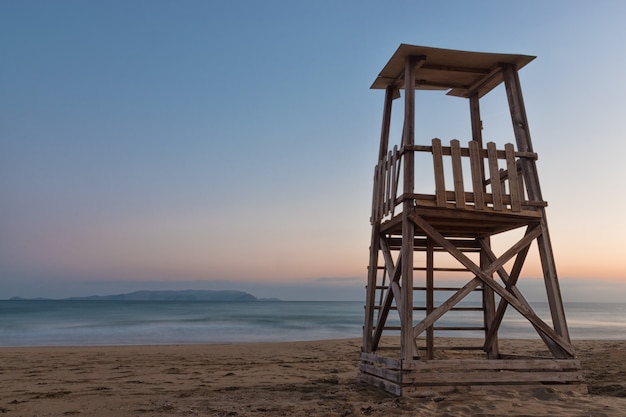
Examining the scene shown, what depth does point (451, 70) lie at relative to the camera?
850 cm

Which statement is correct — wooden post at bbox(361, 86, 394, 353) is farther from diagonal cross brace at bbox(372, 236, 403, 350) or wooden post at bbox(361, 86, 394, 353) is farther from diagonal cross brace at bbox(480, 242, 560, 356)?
Result: diagonal cross brace at bbox(480, 242, 560, 356)

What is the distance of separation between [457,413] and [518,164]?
4195 millimetres

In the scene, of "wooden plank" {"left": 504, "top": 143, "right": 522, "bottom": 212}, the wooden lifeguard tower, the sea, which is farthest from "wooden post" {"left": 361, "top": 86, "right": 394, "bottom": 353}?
the sea

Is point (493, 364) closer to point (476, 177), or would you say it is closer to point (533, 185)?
point (476, 177)

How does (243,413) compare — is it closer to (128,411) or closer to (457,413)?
(128,411)

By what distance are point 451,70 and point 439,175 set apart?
2.11 metres

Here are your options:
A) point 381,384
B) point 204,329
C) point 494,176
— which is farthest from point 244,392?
point 204,329

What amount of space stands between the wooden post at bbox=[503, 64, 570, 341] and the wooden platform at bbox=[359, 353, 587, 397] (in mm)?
576

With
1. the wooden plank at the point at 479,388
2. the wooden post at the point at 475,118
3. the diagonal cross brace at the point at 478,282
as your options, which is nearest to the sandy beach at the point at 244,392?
the wooden plank at the point at 479,388

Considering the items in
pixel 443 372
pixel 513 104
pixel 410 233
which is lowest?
pixel 443 372

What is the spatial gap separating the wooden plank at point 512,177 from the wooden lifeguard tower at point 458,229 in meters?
0.01

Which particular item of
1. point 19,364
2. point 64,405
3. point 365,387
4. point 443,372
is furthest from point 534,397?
point 19,364

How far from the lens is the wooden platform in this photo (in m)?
6.68

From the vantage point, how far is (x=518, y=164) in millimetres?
8406
